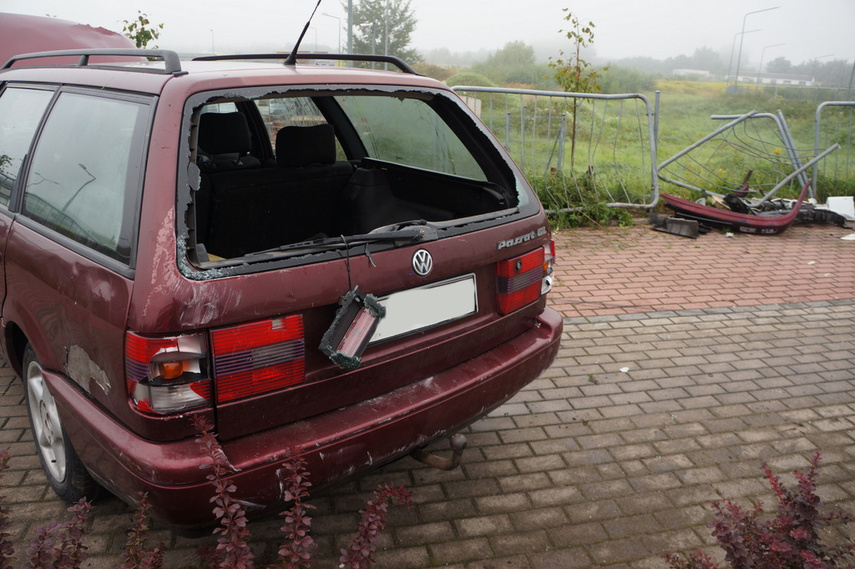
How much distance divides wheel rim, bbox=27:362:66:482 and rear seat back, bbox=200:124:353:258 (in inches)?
39.4

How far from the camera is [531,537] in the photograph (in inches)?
112

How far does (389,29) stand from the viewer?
5272 centimetres

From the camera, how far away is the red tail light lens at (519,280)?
2.93m

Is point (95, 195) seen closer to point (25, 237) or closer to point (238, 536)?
point (25, 237)

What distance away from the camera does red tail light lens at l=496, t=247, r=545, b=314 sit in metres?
2.93

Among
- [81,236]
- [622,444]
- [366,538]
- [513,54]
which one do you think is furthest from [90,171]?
[513,54]

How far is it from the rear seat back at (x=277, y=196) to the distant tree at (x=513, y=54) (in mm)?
66337

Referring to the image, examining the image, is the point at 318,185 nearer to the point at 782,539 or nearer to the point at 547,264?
the point at 547,264

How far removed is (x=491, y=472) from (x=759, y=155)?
7792 mm

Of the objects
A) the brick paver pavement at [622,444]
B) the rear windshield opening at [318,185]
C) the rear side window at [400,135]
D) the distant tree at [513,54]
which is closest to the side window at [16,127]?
the rear windshield opening at [318,185]

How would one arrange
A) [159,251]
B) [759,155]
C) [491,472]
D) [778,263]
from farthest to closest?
[759,155] < [778,263] < [491,472] < [159,251]

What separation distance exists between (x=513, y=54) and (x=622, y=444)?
69.8 metres

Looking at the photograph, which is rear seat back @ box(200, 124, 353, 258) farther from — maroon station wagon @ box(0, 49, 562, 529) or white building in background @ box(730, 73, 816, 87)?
white building in background @ box(730, 73, 816, 87)

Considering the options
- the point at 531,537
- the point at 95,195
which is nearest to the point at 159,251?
the point at 95,195
